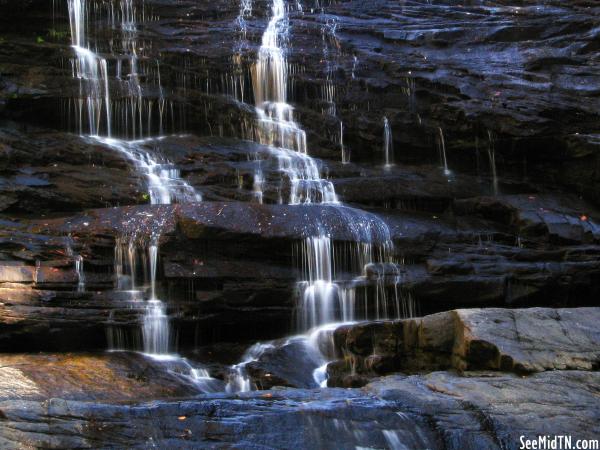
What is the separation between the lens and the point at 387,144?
1753 cm

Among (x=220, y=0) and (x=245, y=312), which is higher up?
(x=220, y=0)

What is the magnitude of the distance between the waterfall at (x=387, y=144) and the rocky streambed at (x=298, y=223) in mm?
103

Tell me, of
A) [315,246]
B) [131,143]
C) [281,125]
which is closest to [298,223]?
[315,246]

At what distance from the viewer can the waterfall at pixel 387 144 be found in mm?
17484

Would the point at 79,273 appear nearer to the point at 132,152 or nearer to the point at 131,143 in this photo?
the point at 132,152

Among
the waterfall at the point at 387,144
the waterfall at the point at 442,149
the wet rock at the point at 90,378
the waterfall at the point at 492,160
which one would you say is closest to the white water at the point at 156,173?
the wet rock at the point at 90,378

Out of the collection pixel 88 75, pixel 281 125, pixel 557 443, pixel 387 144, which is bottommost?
pixel 557 443

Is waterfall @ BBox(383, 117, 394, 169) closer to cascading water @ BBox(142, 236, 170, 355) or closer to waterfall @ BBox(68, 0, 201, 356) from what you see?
waterfall @ BBox(68, 0, 201, 356)

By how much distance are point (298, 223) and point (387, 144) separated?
20.0ft

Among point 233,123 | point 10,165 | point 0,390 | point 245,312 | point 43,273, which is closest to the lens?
point 0,390

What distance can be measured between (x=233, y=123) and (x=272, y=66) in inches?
102

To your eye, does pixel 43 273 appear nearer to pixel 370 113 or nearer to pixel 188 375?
pixel 188 375

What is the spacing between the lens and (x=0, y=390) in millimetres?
8102

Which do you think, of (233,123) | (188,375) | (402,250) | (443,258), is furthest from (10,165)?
(443,258)
